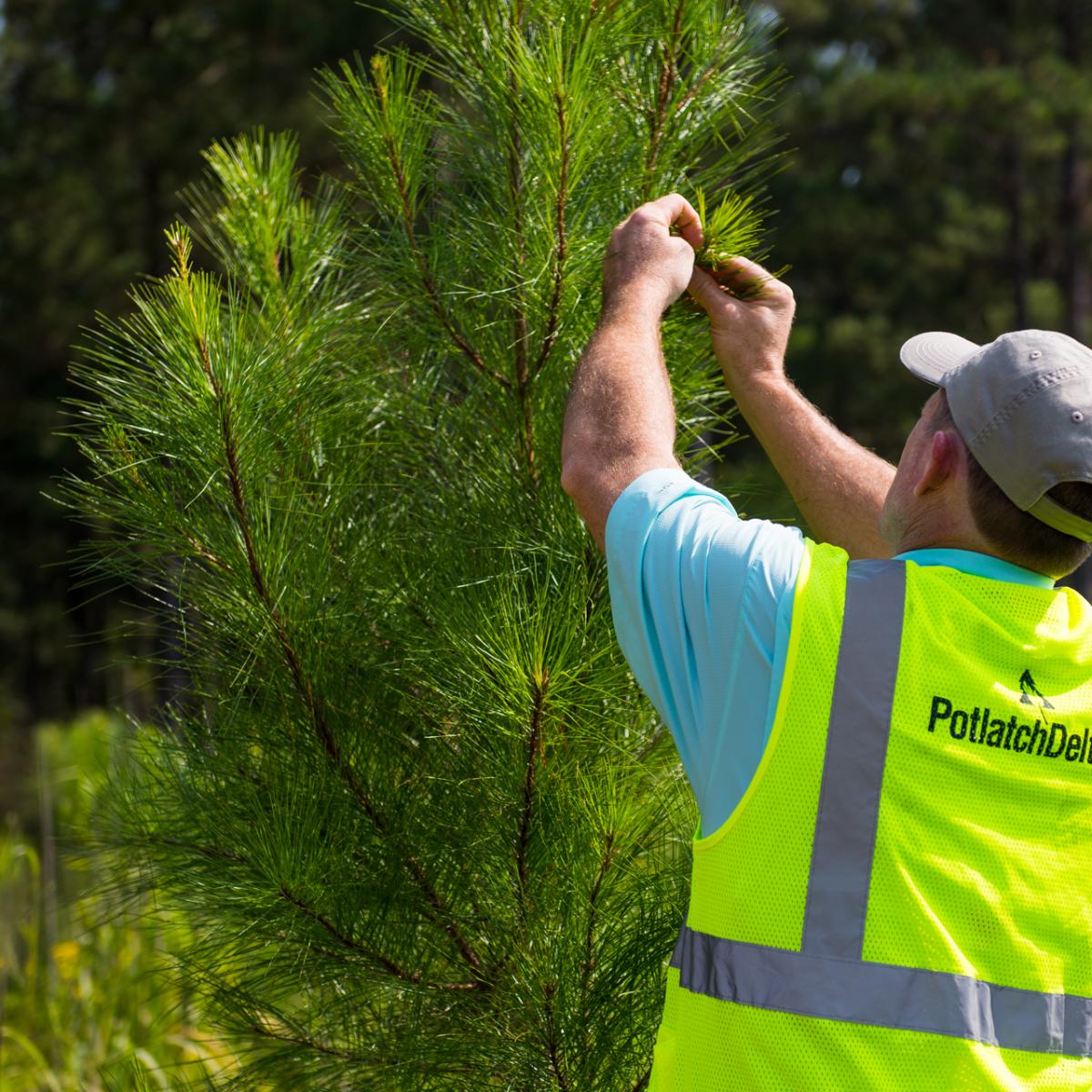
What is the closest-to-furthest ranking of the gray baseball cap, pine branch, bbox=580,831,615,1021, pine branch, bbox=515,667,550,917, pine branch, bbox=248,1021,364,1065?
the gray baseball cap, pine branch, bbox=515,667,550,917, pine branch, bbox=580,831,615,1021, pine branch, bbox=248,1021,364,1065

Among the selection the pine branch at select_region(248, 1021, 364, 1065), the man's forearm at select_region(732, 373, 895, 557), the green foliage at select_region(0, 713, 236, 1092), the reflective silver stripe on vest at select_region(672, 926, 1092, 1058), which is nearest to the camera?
the reflective silver stripe on vest at select_region(672, 926, 1092, 1058)

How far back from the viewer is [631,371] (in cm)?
150

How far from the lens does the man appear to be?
1.28m

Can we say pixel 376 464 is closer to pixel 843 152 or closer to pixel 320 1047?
pixel 320 1047

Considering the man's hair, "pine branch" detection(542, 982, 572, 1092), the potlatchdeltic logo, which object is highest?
the man's hair

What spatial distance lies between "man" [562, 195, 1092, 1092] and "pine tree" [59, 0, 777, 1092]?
259mm

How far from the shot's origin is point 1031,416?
4.57 feet

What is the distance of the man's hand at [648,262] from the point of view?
160cm

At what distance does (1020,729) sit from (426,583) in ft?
2.73

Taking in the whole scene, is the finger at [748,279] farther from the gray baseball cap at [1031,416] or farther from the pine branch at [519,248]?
the gray baseball cap at [1031,416]

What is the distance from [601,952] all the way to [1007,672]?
0.67 m

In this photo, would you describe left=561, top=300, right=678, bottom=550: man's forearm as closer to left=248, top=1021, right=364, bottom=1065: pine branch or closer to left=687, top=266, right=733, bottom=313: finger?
left=687, top=266, right=733, bottom=313: finger

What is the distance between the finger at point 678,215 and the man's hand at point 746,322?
0.35 feet

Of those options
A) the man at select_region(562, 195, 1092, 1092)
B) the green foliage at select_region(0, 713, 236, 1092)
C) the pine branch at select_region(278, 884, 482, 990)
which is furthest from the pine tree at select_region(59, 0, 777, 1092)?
the green foliage at select_region(0, 713, 236, 1092)
